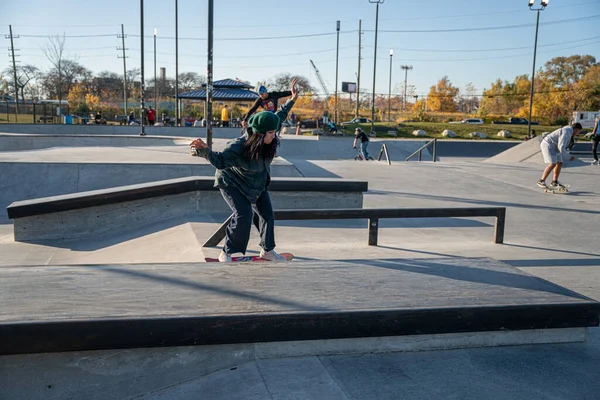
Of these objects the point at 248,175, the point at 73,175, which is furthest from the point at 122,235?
the point at 73,175

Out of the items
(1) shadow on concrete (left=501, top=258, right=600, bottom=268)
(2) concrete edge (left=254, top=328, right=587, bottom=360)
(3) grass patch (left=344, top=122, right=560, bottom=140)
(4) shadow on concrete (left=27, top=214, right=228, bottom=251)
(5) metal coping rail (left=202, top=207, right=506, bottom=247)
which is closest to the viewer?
(2) concrete edge (left=254, top=328, right=587, bottom=360)

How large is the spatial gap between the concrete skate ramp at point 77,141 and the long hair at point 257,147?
16.3m

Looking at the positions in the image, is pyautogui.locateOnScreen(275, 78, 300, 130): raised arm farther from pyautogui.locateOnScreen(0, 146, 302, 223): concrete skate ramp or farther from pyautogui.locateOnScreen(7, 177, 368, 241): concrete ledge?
pyautogui.locateOnScreen(0, 146, 302, 223): concrete skate ramp

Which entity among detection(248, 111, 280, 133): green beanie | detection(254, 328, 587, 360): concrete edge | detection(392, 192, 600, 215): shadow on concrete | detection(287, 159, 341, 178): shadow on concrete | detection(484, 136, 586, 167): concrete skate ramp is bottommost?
detection(392, 192, 600, 215): shadow on concrete

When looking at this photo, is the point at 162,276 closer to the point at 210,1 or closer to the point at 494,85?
the point at 210,1

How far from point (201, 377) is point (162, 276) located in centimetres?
94

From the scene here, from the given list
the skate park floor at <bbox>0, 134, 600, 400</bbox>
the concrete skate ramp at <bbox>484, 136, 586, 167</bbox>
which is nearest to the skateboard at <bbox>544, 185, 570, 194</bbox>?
the skate park floor at <bbox>0, 134, 600, 400</bbox>

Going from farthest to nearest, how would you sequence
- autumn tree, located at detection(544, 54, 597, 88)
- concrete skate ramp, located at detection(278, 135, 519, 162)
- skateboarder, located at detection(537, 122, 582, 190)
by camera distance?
autumn tree, located at detection(544, 54, 597, 88)
concrete skate ramp, located at detection(278, 135, 519, 162)
skateboarder, located at detection(537, 122, 582, 190)

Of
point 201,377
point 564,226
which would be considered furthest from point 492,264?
point 564,226

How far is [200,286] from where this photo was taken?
3.30 metres

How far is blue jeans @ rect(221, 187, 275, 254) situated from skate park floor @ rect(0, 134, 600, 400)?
89cm

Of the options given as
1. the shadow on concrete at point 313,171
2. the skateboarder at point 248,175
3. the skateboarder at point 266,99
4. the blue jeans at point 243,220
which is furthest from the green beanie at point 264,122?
the shadow on concrete at point 313,171

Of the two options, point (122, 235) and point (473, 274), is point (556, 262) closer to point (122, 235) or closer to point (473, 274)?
point (473, 274)

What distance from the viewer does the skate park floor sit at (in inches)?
106
